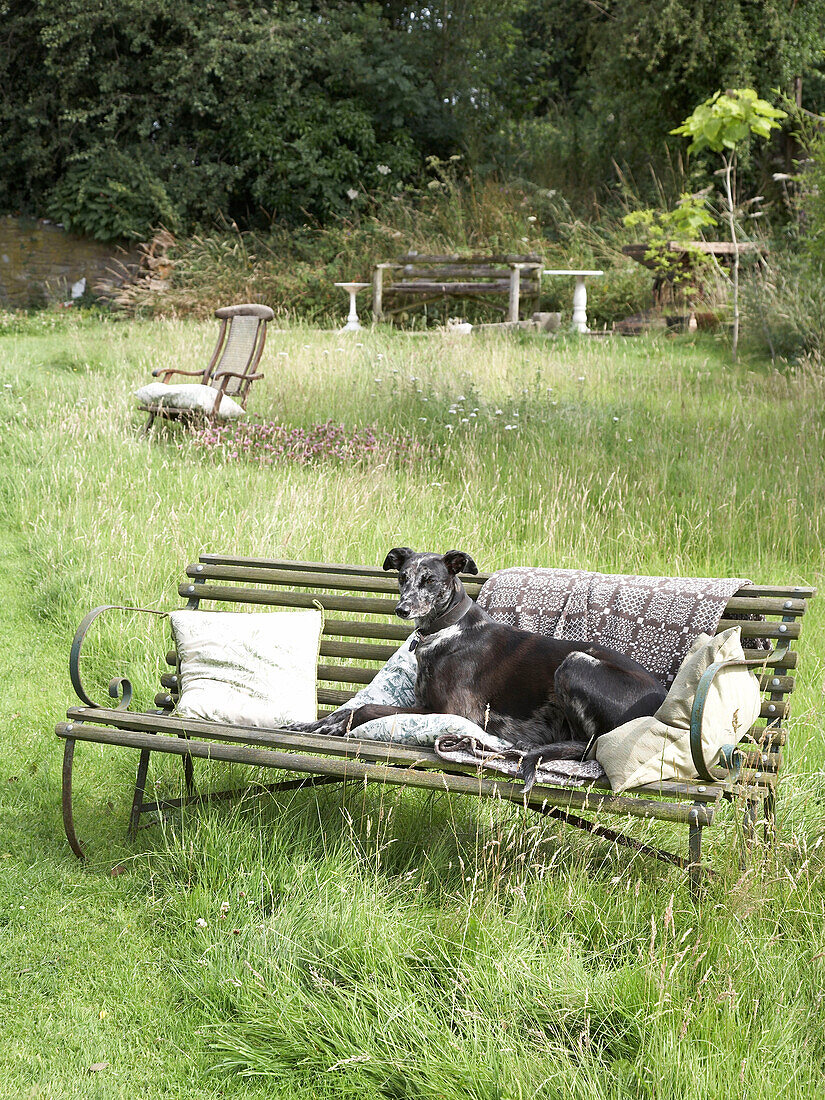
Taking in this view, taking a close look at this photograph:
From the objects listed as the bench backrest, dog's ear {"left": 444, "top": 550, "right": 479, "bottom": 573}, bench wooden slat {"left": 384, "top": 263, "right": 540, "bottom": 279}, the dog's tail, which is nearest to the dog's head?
dog's ear {"left": 444, "top": 550, "right": 479, "bottom": 573}

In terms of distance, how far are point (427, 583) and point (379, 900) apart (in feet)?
3.25

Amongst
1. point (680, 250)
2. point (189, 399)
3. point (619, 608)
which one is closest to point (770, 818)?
point (619, 608)

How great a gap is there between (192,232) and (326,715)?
19.7 meters

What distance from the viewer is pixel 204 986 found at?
260cm

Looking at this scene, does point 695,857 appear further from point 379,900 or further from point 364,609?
point 364,609

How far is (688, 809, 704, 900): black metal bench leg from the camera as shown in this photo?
7.91ft

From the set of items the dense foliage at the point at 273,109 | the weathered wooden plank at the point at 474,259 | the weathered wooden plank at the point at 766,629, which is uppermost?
the dense foliage at the point at 273,109

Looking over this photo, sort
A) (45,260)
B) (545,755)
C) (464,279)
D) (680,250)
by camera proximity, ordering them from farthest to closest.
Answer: (45,260), (464,279), (680,250), (545,755)

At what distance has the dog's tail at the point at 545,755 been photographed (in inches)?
105

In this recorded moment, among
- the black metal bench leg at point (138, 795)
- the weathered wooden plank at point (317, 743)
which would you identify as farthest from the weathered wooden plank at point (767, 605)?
the black metal bench leg at point (138, 795)

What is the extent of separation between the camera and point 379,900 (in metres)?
2.78

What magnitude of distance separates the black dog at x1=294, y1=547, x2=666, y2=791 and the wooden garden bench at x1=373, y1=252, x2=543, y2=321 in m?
12.4

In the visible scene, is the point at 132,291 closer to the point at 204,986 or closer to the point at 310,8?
the point at 310,8

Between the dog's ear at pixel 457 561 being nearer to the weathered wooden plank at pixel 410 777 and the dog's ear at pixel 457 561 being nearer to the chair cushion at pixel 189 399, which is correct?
the weathered wooden plank at pixel 410 777
